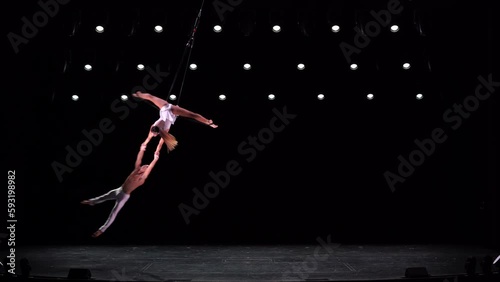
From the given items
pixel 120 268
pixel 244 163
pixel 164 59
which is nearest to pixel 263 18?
pixel 164 59

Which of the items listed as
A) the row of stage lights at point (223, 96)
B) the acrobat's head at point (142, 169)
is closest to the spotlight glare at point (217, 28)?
the row of stage lights at point (223, 96)

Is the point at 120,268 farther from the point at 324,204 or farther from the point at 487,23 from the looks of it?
the point at 487,23

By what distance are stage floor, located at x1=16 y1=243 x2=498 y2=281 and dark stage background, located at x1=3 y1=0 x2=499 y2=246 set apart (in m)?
0.81

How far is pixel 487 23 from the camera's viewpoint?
341 inches

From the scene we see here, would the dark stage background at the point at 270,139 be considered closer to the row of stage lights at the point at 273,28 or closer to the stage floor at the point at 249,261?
the row of stage lights at the point at 273,28

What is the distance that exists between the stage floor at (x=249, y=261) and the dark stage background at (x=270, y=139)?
81cm

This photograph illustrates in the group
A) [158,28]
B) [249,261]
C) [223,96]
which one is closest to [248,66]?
[223,96]

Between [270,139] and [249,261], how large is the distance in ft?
9.71

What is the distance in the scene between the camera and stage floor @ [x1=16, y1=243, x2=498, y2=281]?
6.23 metres

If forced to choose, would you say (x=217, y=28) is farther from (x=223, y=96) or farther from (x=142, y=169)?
(x=142, y=169)

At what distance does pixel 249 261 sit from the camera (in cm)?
737

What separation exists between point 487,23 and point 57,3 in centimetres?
631

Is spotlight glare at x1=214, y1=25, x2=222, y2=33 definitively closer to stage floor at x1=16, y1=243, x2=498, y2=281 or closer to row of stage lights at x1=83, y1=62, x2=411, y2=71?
row of stage lights at x1=83, y1=62, x2=411, y2=71

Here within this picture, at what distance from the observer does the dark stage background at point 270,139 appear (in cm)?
878
